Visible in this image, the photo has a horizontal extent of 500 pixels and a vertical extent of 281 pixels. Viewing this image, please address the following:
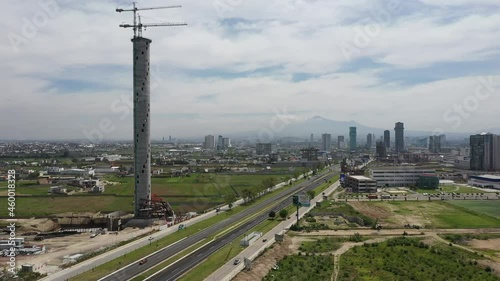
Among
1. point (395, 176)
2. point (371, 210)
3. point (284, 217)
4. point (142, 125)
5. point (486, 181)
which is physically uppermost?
point (142, 125)

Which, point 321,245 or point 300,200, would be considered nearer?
point 321,245

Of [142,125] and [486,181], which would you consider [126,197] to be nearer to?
[142,125]

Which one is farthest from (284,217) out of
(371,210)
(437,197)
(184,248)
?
(437,197)

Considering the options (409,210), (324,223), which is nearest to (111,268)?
(324,223)

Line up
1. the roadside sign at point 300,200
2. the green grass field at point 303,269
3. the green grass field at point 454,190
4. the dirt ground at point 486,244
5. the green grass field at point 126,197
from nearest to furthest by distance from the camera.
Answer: the green grass field at point 303,269, the dirt ground at point 486,244, the roadside sign at point 300,200, the green grass field at point 126,197, the green grass field at point 454,190

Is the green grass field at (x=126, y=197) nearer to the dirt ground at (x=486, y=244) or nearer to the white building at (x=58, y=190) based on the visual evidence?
the white building at (x=58, y=190)

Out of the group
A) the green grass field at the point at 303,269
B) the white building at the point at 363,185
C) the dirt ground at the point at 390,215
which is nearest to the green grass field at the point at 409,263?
the green grass field at the point at 303,269
